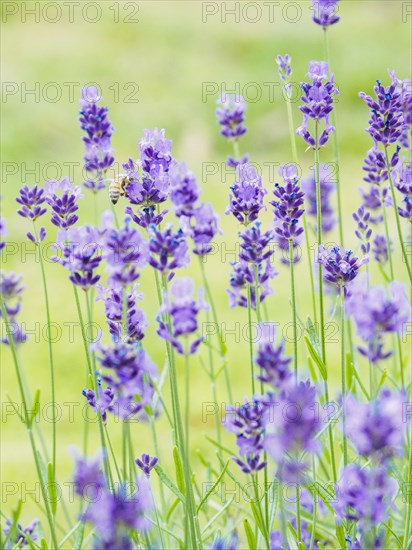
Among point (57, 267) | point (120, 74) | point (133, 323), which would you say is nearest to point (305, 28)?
point (120, 74)

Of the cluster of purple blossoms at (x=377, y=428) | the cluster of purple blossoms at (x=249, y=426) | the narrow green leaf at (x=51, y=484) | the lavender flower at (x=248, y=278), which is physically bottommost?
the narrow green leaf at (x=51, y=484)

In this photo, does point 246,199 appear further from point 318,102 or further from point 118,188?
point 118,188

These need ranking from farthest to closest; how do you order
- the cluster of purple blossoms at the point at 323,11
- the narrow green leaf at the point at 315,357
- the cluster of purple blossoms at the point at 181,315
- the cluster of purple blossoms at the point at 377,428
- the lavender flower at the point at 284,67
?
the cluster of purple blossoms at the point at 323,11 → the lavender flower at the point at 284,67 → the narrow green leaf at the point at 315,357 → the cluster of purple blossoms at the point at 181,315 → the cluster of purple blossoms at the point at 377,428

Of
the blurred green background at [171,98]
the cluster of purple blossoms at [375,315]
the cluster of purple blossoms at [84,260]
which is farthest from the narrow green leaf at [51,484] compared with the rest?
the blurred green background at [171,98]

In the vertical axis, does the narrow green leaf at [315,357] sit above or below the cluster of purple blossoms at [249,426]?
above

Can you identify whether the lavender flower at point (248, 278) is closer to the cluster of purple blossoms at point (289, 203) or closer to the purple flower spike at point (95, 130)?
the cluster of purple blossoms at point (289, 203)
